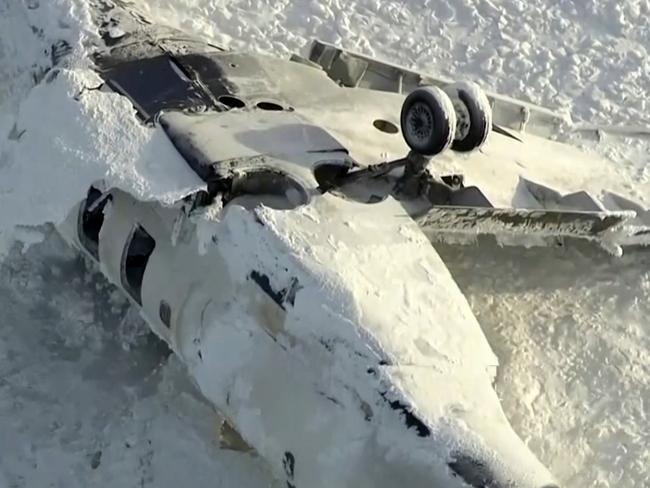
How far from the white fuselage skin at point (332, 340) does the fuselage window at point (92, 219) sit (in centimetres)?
13

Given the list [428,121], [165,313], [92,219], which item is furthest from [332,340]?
[92,219]

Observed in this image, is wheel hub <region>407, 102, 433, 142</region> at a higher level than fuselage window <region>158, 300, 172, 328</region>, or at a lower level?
higher

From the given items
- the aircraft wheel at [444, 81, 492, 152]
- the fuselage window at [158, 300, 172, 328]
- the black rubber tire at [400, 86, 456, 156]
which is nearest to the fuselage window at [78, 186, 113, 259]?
the fuselage window at [158, 300, 172, 328]

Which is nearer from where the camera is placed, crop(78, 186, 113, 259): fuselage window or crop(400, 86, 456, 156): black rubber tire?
crop(400, 86, 456, 156): black rubber tire

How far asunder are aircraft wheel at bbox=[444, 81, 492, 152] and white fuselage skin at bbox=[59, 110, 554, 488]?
291 millimetres

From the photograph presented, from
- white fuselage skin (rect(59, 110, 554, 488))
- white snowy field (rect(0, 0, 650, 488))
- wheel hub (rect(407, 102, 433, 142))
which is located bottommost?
white snowy field (rect(0, 0, 650, 488))

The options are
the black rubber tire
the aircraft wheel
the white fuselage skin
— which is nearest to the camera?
the white fuselage skin

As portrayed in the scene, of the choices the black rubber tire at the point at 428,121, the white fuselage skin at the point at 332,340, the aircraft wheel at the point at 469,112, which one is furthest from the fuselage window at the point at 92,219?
the aircraft wheel at the point at 469,112

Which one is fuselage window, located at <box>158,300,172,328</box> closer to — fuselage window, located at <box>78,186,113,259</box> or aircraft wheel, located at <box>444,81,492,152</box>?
fuselage window, located at <box>78,186,113,259</box>

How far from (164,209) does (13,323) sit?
0.78m

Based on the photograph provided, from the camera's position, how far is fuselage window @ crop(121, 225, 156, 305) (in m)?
3.18

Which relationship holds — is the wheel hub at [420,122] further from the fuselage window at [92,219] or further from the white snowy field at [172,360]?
the fuselage window at [92,219]

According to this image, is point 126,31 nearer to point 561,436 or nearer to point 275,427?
point 275,427

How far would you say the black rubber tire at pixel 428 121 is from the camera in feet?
9.94
